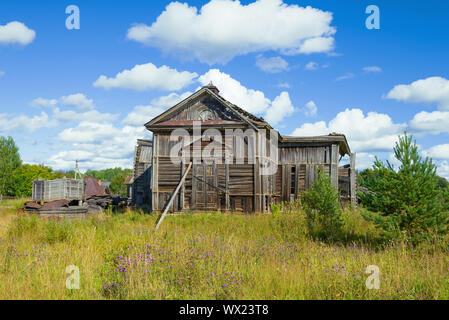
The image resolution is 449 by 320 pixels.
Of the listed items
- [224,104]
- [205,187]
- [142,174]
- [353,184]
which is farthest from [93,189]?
[353,184]

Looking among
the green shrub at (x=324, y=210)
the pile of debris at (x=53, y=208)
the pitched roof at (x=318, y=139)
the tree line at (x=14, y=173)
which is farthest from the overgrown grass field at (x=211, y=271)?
the tree line at (x=14, y=173)

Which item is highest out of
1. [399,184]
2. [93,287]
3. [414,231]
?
[399,184]

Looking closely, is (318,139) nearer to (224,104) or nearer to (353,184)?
(353,184)

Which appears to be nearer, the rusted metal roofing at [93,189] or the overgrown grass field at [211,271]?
the overgrown grass field at [211,271]

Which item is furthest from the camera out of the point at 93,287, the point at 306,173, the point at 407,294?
the point at 306,173

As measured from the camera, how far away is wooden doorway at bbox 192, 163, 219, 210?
1691cm

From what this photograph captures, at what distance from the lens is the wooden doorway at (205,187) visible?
16913 mm

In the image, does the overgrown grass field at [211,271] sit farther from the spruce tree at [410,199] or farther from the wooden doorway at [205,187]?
the wooden doorway at [205,187]

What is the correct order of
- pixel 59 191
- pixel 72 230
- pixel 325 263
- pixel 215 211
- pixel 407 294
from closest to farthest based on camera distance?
pixel 407 294, pixel 325 263, pixel 72 230, pixel 215 211, pixel 59 191

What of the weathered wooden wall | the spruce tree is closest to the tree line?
the weathered wooden wall
